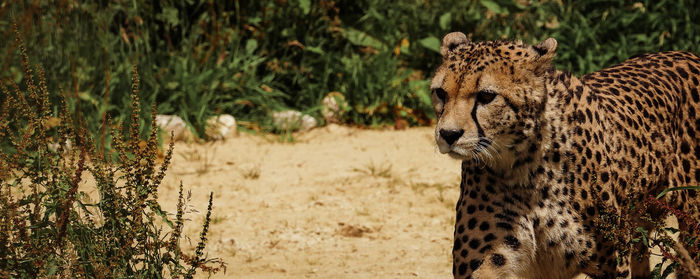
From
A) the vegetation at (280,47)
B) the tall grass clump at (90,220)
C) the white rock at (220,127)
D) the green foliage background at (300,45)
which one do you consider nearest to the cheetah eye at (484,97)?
the tall grass clump at (90,220)

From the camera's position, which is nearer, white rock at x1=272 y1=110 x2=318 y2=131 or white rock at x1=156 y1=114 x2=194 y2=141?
white rock at x1=156 y1=114 x2=194 y2=141

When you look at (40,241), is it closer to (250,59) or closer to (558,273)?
(558,273)

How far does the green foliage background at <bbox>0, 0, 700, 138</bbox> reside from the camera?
6332 millimetres

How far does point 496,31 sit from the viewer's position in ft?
23.8

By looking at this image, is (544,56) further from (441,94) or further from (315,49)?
(315,49)

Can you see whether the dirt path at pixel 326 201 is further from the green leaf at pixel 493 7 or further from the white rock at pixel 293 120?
the green leaf at pixel 493 7

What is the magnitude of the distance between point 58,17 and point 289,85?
76.9 inches

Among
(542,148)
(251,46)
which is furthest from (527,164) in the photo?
(251,46)

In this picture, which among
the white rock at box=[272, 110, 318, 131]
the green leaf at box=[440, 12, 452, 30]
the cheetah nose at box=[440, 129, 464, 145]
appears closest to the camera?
the cheetah nose at box=[440, 129, 464, 145]

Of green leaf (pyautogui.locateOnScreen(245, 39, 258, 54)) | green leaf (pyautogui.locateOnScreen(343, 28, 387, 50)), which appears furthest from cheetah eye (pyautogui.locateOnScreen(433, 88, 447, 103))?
green leaf (pyautogui.locateOnScreen(343, 28, 387, 50))

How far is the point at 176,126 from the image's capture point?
634cm

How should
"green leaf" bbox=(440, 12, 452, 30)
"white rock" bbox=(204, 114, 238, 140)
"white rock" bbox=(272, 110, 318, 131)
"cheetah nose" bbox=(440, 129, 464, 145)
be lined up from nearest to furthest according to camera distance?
1. "cheetah nose" bbox=(440, 129, 464, 145)
2. "white rock" bbox=(204, 114, 238, 140)
3. "white rock" bbox=(272, 110, 318, 131)
4. "green leaf" bbox=(440, 12, 452, 30)

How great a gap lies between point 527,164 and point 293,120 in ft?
12.5

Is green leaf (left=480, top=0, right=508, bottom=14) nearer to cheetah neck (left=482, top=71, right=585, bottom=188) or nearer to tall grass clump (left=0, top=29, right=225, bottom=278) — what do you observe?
cheetah neck (left=482, top=71, right=585, bottom=188)
